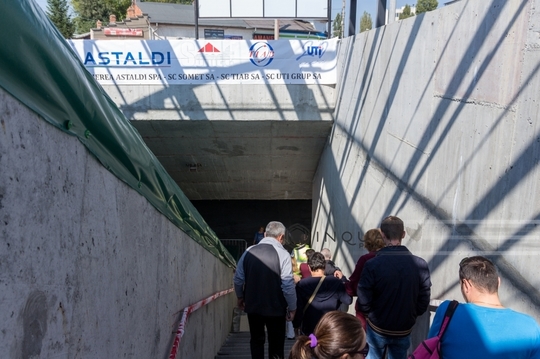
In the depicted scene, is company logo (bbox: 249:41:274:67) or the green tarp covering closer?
the green tarp covering

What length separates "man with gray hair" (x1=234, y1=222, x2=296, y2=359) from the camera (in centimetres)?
374

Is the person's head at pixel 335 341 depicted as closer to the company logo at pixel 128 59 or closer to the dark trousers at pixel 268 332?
the dark trousers at pixel 268 332

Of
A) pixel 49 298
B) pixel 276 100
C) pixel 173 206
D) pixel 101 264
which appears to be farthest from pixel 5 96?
pixel 276 100

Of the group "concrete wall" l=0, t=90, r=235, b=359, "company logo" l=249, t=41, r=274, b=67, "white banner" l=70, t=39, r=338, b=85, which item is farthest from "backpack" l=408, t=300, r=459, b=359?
"company logo" l=249, t=41, r=274, b=67

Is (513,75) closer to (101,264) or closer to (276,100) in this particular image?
(101,264)

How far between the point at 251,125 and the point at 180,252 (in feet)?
23.3

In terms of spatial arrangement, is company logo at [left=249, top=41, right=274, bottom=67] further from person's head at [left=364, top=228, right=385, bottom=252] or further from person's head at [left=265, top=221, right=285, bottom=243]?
person's head at [left=364, top=228, right=385, bottom=252]

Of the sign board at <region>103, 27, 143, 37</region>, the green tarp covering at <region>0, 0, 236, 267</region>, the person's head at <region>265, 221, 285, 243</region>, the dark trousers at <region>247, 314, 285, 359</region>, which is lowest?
the dark trousers at <region>247, 314, 285, 359</region>

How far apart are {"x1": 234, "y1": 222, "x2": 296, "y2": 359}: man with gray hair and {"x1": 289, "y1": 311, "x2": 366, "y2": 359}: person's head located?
80.4 inches

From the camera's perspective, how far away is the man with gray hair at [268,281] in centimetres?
374

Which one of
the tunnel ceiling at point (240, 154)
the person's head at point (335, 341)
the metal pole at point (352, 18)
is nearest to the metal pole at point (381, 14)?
the metal pole at point (352, 18)

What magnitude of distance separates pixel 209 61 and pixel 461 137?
23.2 ft

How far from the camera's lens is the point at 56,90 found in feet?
5.85

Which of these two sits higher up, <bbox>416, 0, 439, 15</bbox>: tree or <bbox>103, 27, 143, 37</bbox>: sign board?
<bbox>103, 27, 143, 37</bbox>: sign board
